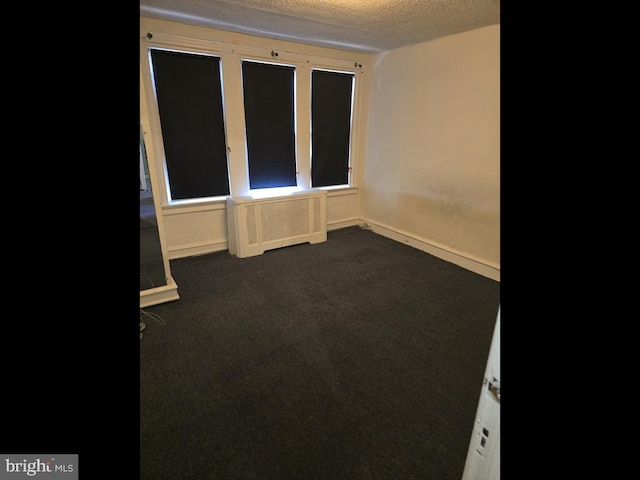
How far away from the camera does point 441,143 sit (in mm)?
3230

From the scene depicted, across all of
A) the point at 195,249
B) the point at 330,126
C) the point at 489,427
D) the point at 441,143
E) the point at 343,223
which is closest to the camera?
the point at 489,427

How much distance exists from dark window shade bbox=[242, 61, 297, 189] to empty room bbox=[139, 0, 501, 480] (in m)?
0.02

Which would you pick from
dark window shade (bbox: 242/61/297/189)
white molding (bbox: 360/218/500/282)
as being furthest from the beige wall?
dark window shade (bbox: 242/61/297/189)

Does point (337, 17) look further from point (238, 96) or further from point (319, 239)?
point (319, 239)

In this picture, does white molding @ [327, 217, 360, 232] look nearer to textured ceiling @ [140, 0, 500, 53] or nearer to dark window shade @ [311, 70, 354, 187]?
dark window shade @ [311, 70, 354, 187]

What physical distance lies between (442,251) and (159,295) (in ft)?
9.09

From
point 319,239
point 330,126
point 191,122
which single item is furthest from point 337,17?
point 319,239

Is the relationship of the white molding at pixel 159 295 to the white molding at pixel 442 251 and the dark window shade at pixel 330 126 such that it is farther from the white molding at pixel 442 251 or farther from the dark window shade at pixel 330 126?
the white molding at pixel 442 251

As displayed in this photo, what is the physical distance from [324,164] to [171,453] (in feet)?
11.1

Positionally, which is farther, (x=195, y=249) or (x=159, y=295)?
(x=195, y=249)
